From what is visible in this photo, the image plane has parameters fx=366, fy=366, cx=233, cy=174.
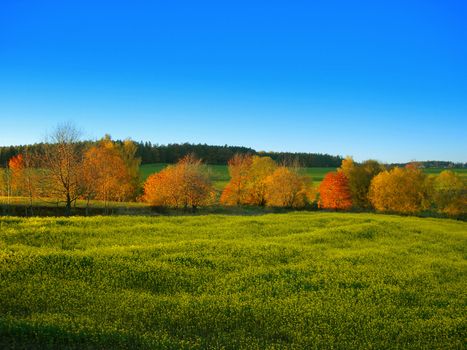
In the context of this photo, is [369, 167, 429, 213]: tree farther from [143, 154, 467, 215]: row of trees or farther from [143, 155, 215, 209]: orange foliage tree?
[143, 155, 215, 209]: orange foliage tree

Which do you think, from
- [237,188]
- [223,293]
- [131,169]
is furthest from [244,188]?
[223,293]

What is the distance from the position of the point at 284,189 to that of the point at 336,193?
1686cm

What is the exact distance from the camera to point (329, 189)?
8775cm

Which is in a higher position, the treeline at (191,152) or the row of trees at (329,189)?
the treeline at (191,152)

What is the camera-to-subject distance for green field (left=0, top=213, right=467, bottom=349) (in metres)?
9.71

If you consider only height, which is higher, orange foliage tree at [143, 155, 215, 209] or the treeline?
the treeline

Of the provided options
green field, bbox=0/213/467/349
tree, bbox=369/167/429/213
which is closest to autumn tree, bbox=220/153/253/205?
tree, bbox=369/167/429/213

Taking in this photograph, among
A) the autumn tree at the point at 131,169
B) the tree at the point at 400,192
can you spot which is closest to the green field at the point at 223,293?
the tree at the point at 400,192

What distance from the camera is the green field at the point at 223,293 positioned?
31.9 feet

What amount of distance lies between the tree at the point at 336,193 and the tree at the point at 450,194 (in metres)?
18.4

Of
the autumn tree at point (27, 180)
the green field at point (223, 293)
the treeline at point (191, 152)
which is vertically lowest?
the green field at point (223, 293)

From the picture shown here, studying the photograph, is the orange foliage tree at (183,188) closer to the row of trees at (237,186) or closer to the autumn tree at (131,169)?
the row of trees at (237,186)

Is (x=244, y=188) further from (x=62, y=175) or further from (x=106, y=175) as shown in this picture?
(x=62, y=175)

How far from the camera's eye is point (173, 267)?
1567 centimetres
